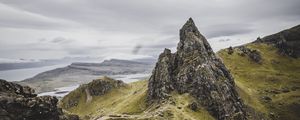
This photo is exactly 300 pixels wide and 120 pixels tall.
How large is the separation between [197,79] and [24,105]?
319 feet

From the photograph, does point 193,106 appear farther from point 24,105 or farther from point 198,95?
point 24,105

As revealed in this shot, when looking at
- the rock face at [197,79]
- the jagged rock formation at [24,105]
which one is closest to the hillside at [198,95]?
the rock face at [197,79]

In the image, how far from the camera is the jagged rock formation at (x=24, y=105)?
7848cm

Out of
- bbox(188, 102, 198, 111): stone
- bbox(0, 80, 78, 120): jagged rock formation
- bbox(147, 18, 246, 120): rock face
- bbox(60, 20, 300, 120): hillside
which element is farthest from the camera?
bbox(147, 18, 246, 120): rock face

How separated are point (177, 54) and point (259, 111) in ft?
179

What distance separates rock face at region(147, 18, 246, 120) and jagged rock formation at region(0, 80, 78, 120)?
76245mm

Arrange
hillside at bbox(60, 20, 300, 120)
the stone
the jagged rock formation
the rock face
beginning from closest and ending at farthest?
the jagged rock formation < the stone < hillside at bbox(60, 20, 300, 120) < the rock face

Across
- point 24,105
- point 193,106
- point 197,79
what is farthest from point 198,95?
point 24,105

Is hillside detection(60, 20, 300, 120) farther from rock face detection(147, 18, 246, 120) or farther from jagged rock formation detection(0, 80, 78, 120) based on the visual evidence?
jagged rock formation detection(0, 80, 78, 120)

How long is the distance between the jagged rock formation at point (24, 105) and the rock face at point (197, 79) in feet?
250

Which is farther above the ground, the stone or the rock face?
the rock face

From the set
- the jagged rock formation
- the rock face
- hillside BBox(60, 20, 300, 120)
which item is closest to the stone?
hillside BBox(60, 20, 300, 120)

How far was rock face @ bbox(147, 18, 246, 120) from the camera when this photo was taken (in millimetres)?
154000

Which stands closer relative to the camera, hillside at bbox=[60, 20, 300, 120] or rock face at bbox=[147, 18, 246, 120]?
hillside at bbox=[60, 20, 300, 120]
